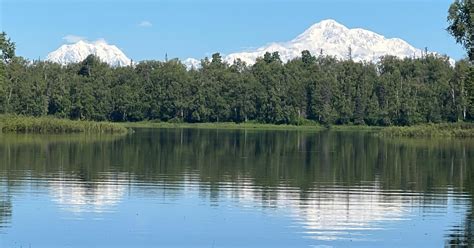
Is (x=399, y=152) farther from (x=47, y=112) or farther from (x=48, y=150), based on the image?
(x=47, y=112)

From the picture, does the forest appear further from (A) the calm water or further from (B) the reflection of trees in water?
(B) the reflection of trees in water

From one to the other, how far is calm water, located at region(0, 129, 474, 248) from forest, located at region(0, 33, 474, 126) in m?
84.4

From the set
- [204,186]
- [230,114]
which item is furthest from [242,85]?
[204,186]

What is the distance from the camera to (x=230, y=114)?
144 m

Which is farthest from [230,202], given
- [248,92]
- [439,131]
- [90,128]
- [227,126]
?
[248,92]

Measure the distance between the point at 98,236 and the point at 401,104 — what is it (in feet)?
383

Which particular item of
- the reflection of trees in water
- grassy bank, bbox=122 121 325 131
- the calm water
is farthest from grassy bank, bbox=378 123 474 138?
the reflection of trees in water

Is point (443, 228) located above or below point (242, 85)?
below

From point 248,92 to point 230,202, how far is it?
115 m

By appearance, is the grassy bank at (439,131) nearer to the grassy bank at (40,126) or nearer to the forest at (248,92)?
the grassy bank at (40,126)

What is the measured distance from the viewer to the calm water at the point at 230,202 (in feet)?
72.5

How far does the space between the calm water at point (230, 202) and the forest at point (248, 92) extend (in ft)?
277

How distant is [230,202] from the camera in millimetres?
28891

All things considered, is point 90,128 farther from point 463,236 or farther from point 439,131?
point 463,236
